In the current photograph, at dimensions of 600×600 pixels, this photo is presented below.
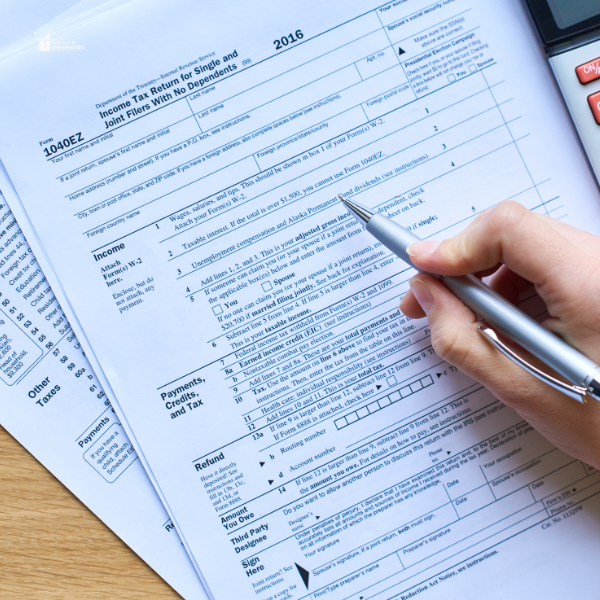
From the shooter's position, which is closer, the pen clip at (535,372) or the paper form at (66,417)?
the pen clip at (535,372)

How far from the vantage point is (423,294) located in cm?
47

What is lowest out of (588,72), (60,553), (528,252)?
(60,553)

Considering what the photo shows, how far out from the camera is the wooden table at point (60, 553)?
0.53 metres

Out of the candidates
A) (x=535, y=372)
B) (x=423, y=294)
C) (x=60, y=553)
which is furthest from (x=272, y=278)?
(x=60, y=553)

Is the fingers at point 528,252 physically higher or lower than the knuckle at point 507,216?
lower

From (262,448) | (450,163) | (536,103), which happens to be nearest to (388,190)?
(450,163)

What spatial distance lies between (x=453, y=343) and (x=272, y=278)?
191 millimetres

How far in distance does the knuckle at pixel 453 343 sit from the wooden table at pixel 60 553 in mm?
376

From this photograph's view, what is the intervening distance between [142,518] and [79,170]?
366 mm

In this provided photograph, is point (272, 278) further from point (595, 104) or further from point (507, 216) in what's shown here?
point (595, 104)

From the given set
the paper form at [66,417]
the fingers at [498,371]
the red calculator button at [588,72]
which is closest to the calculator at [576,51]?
the red calculator button at [588,72]

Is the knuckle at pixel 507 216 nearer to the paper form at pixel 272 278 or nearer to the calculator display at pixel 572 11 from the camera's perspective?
the paper form at pixel 272 278

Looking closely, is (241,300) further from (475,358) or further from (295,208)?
(475,358)

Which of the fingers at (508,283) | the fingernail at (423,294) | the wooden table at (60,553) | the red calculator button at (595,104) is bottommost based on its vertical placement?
the wooden table at (60,553)
